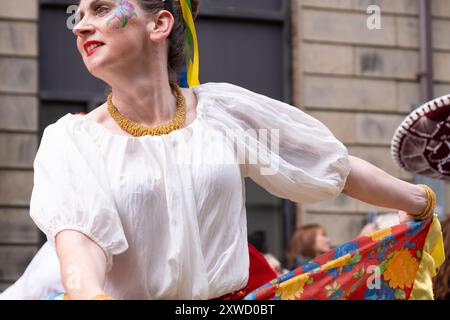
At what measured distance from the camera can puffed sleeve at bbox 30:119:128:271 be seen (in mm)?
3229

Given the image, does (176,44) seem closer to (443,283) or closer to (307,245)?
(443,283)

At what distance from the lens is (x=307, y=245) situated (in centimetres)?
802

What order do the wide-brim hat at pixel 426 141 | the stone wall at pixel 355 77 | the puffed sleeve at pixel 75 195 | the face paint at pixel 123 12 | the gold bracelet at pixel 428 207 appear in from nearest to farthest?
the puffed sleeve at pixel 75 195 → the face paint at pixel 123 12 → the gold bracelet at pixel 428 207 → the wide-brim hat at pixel 426 141 → the stone wall at pixel 355 77

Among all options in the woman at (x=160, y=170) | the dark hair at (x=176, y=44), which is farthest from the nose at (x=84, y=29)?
the dark hair at (x=176, y=44)

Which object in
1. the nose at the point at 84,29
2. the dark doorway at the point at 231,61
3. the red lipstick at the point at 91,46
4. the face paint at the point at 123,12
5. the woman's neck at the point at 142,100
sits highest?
the dark doorway at the point at 231,61

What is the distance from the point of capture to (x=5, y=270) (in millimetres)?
9375

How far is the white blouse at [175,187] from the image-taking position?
330cm

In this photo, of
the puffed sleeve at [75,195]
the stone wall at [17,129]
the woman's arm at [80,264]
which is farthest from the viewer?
the stone wall at [17,129]

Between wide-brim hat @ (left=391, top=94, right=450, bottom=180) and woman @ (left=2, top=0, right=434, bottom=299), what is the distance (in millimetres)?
793

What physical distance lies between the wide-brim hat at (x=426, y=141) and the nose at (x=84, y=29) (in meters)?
1.61

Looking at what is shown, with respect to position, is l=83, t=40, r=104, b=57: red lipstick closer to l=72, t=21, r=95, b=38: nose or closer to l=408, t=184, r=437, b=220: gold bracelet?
l=72, t=21, r=95, b=38: nose

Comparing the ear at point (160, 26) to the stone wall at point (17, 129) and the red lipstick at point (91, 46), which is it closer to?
the red lipstick at point (91, 46)
